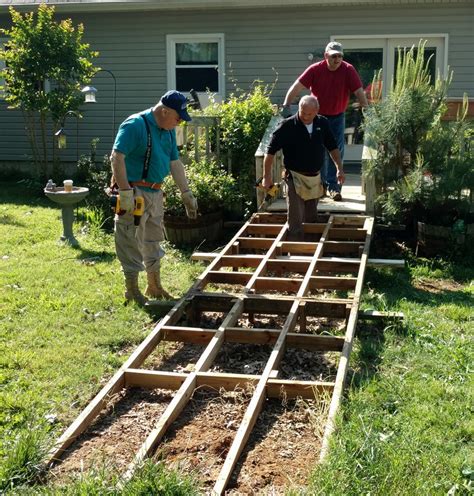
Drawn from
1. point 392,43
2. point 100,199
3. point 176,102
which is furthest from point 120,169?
point 392,43

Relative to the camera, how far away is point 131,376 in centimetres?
442

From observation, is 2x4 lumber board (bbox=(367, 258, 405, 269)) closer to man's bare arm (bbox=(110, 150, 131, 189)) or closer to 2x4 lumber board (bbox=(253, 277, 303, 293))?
2x4 lumber board (bbox=(253, 277, 303, 293))

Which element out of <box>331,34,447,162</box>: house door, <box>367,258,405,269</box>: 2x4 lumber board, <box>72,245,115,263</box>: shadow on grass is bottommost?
<box>72,245,115,263</box>: shadow on grass

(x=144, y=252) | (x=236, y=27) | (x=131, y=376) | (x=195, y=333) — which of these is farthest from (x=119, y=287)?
(x=236, y=27)

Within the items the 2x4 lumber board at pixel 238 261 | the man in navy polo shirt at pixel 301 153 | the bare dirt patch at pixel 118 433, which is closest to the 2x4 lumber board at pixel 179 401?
the bare dirt patch at pixel 118 433

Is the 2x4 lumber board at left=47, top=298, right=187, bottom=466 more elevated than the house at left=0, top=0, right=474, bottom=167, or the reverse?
the house at left=0, top=0, right=474, bottom=167

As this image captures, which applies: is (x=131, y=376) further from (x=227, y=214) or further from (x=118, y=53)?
(x=118, y=53)

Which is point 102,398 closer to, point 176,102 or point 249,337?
point 249,337

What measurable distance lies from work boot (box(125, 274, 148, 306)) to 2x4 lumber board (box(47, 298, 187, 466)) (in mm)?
753

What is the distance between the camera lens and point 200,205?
8.66 meters

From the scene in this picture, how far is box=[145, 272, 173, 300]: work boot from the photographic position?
623 centimetres

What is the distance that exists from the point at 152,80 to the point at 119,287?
790 centimetres

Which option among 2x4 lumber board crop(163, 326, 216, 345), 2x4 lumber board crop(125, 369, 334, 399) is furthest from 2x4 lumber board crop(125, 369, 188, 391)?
2x4 lumber board crop(163, 326, 216, 345)

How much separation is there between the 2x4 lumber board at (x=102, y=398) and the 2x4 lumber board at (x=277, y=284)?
92 centimetres
